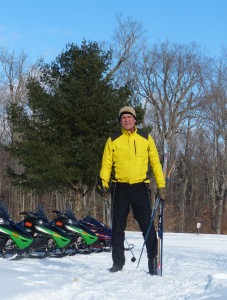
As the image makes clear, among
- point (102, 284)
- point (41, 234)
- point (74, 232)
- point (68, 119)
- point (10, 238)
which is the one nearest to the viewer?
point (102, 284)

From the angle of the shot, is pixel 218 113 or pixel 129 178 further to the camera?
pixel 218 113

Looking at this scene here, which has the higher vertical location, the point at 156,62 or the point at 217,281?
the point at 156,62

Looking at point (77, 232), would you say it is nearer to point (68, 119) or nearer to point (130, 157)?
point (130, 157)

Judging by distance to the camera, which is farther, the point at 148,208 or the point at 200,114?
the point at 200,114

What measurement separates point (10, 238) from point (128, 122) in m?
2.56

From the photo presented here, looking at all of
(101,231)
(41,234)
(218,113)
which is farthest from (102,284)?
(218,113)

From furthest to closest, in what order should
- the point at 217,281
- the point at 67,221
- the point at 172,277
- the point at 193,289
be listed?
the point at 67,221 → the point at 172,277 → the point at 217,281 → the point at 193,289

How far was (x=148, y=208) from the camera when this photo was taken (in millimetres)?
5023

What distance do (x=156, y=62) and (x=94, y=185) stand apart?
1340 centimetres

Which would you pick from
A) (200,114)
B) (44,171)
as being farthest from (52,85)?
(200,114)

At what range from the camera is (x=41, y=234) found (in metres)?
6.66

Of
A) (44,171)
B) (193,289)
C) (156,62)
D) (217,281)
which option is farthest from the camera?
(156,62)

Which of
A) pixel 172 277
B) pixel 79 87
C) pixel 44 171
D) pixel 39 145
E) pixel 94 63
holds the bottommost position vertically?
pixel 172 277

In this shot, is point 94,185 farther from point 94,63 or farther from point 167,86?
point 167,86
